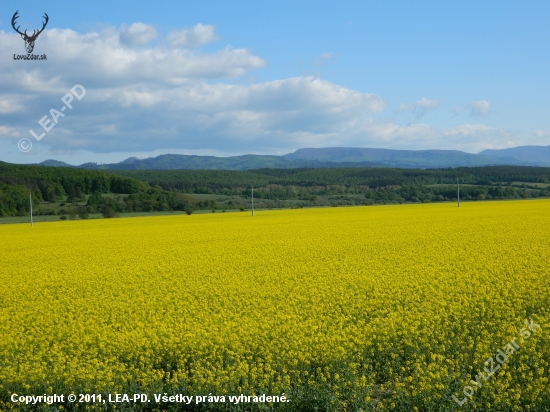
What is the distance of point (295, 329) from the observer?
10.6 m

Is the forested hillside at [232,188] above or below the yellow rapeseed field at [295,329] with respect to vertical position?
above

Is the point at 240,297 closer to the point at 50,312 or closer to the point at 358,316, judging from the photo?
the point at 358,316

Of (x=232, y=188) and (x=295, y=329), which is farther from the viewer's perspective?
(x=232, y=188)

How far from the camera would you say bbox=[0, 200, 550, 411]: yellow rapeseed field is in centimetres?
816

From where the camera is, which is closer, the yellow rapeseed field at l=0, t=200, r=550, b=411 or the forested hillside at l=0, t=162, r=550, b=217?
the yellow rapeseed field at l=0, t=200, r=550, b=411

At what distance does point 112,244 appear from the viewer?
3061 cm

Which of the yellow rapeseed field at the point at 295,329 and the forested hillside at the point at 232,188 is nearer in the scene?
the yellow rapeseed field at the point at 295,329

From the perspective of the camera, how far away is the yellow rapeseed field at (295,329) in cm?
816

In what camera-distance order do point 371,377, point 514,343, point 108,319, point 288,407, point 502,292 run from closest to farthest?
point 288,407 → point 371,377 → point 514,343 → point 108,319 → point 502,292

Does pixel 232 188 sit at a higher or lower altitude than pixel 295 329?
higher

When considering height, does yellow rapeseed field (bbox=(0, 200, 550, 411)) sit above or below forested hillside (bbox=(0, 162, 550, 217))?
below

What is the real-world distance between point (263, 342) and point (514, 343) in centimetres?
442

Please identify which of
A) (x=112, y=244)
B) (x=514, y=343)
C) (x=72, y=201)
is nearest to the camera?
(x=514, y=343)

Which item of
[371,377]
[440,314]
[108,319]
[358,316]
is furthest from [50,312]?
[440,314]
